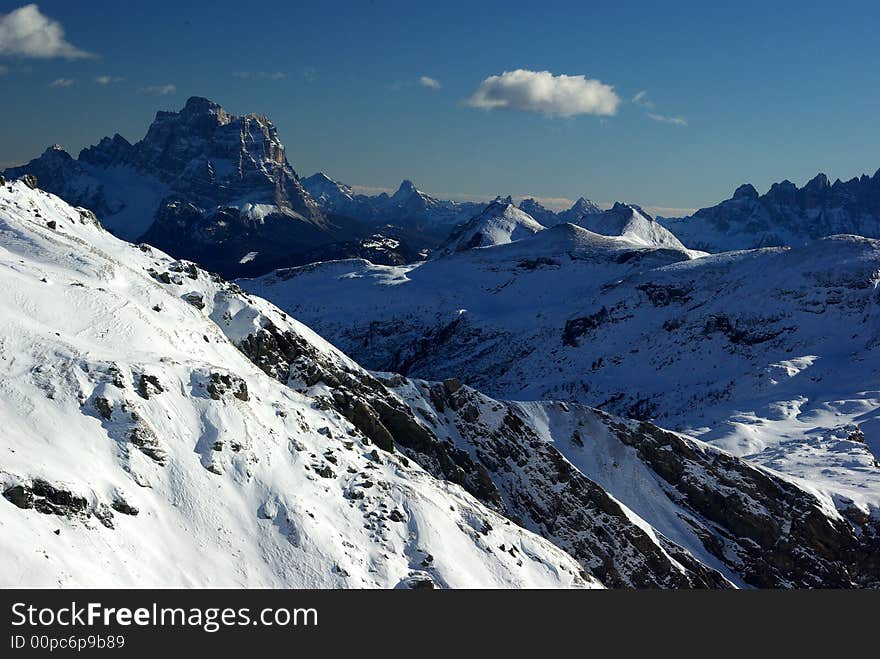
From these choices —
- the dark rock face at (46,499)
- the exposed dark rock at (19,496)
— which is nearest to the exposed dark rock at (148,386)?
the dark rock face at (46,499)

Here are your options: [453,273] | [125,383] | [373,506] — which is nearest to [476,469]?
[373,506]

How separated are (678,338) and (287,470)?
9229 cm

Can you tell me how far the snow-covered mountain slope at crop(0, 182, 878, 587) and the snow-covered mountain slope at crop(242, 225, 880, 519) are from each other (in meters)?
12.6

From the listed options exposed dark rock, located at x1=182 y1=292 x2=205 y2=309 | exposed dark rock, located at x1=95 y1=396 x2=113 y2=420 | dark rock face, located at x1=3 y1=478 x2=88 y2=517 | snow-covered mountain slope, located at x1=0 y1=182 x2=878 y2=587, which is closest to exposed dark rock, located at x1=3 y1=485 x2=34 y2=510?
dark rock face, located at x1=3 y1=478 x2=88 y2=517

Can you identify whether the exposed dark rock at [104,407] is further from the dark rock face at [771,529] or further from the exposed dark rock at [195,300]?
the dark rock face at [771,529]

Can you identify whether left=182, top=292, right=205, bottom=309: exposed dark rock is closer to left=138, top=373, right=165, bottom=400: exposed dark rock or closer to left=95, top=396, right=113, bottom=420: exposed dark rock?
left=138, top=373, right=165, bottom=400: exposed dark rock

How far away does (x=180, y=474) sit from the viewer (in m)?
42.3

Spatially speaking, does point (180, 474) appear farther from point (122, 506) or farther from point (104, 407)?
point (104, 407)

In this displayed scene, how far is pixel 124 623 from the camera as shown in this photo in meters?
28.6

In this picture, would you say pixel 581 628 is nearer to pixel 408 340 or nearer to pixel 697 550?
pixel 697 550

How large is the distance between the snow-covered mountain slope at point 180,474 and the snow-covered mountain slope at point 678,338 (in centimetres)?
4382

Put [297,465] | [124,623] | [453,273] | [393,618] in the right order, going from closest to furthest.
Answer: [124,623]
[393,618]
[297,465]
[453,273]

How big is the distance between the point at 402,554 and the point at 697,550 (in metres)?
33.0

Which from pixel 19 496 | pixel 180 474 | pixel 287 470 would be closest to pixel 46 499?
pixel 19 496
